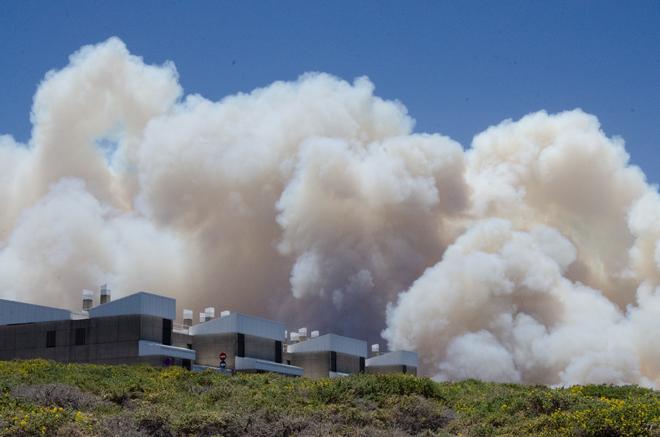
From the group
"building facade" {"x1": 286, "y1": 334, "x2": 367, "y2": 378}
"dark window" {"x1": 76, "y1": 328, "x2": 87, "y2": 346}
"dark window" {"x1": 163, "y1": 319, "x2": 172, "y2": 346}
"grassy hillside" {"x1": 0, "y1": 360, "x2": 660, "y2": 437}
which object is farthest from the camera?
"building facade" {"x1": 286, "y1": 334, "x2": 367, "y2": 378}

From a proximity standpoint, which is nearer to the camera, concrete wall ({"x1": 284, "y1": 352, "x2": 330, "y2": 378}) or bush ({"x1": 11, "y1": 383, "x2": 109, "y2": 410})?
bush ({"x1": 11, "y1": 383, "x2": 109, "y2": 410})

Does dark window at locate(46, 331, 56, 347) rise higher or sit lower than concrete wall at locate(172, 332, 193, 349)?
lower

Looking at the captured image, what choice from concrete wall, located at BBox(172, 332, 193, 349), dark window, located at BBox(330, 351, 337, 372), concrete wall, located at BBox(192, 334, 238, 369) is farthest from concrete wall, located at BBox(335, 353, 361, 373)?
concrete wall, located at BBox(172, 332, 193, 349)

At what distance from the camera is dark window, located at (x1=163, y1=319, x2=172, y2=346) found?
65.4 meters

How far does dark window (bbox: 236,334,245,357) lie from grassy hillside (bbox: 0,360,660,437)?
126 feet

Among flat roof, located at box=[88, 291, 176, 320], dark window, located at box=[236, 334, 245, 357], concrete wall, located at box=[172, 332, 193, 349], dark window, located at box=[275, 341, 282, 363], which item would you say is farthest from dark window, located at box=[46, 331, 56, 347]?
dark window, located at box=[275, 341, 282, 363]

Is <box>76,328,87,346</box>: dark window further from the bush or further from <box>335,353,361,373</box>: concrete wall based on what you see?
the bush

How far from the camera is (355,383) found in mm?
29359

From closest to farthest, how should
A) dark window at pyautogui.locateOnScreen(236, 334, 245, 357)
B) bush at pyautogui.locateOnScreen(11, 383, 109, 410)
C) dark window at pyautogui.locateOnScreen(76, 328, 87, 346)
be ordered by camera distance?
1. bush at pyautogui.locateOnScreen(11, 383, 109, 410)
2. dark window at pyautogui.locateOnScreen(76, 328, 87, 346)
3. dark window at pyautogui.locateOnScreen(236, 334, 245, 357)

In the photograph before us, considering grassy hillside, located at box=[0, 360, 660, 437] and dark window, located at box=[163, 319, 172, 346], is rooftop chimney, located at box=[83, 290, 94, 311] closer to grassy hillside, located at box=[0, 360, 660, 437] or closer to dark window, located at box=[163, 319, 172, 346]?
dark window, located at box=[163, 319, 172, 346]

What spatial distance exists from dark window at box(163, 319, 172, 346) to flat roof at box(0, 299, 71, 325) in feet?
23.4

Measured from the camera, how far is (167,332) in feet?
216

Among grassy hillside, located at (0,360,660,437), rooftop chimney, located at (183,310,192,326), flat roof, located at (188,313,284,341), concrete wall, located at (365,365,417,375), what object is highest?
rooftop chimney, located at (183,310,192,326)

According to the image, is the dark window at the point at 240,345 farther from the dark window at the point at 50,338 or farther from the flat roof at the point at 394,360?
the flat roof at the point at 394,360
